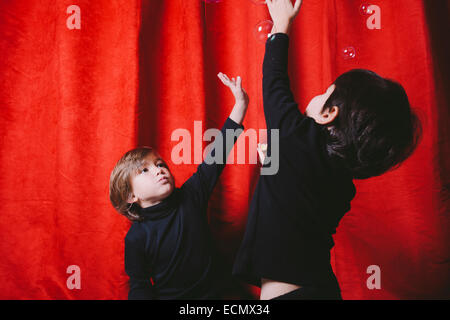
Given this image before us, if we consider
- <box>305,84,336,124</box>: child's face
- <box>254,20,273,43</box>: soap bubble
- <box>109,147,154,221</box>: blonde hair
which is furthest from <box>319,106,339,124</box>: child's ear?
<box>109,147,154,221</box>: blonde hair

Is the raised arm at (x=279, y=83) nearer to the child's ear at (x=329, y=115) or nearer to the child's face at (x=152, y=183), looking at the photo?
the child's ear at (x=329, y=115)

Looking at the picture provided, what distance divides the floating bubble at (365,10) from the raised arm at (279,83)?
556 millimetres

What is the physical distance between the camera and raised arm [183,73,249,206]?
0.91 metres

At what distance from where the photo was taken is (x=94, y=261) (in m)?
1.15

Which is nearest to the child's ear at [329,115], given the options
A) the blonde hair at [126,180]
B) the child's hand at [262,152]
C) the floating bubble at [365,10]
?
the child's hand at [262,152]

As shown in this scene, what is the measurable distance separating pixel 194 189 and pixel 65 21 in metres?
0.83

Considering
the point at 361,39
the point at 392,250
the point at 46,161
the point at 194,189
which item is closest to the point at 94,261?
the point at 46,161

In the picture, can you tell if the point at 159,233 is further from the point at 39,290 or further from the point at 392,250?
the point at 392,250

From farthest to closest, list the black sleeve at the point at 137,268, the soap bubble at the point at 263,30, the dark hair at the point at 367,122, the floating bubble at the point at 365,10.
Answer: the floating bubble at the point at 365,10, the soap bubble at the point at 263,30, the black sleeve at the point at 137,268, the dark hair at the point at 367,122

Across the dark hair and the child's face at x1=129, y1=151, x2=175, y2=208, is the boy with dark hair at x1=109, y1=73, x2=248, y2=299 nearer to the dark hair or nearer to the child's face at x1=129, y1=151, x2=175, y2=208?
the child's face at x1=129, y1=151, x2=175, y2=208

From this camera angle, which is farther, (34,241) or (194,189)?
(34,241)

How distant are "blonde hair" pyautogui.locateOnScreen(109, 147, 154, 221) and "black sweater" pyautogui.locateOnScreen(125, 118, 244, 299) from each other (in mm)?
40

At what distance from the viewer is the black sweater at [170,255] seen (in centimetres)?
86

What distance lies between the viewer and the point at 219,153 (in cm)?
93
